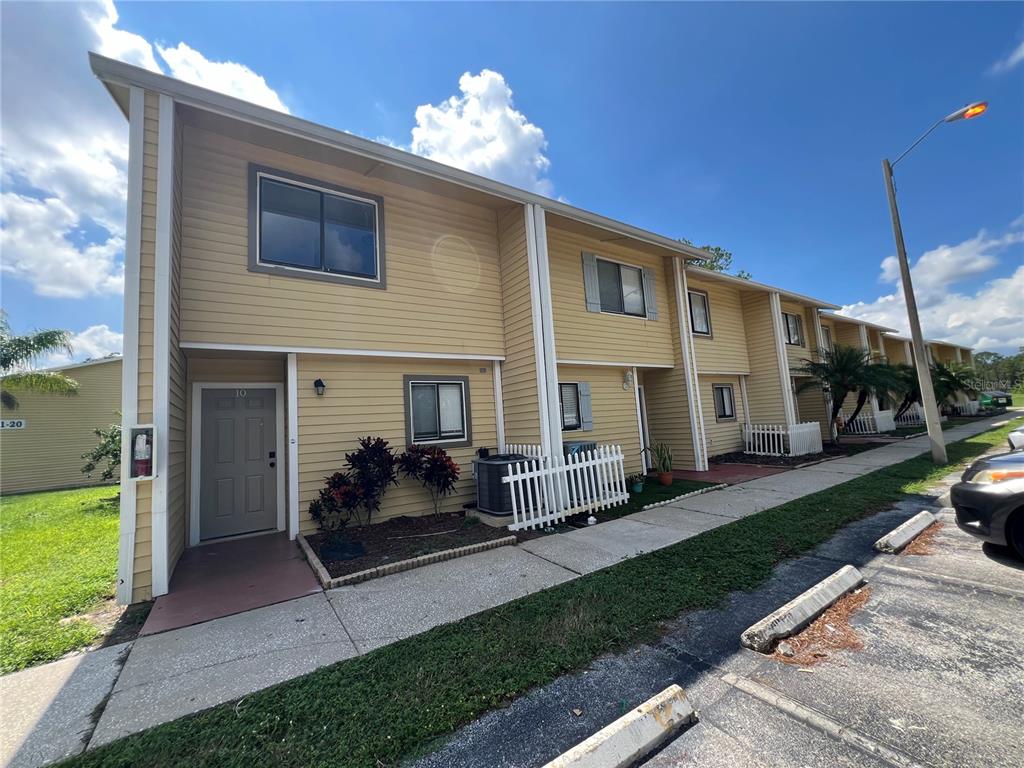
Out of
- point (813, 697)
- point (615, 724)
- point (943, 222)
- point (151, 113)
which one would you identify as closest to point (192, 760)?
point (615, 724)

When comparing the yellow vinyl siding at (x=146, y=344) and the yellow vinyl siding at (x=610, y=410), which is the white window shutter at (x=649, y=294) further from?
the yellow vinyl siding at (x=146, y=344)

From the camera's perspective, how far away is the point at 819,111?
38.3 feet

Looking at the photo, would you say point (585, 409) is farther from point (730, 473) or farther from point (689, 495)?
point (730, 473)

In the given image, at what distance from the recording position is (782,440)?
38.7ft

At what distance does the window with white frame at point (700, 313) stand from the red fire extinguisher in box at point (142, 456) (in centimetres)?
1214

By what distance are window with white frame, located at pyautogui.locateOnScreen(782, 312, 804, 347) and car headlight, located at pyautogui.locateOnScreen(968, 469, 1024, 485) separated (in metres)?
12.1

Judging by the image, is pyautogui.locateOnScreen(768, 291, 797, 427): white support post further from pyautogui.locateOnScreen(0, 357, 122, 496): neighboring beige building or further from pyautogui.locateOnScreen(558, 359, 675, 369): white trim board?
pyautogui.locateOnScreen(0, 357, 122, 496): neighboring beige building

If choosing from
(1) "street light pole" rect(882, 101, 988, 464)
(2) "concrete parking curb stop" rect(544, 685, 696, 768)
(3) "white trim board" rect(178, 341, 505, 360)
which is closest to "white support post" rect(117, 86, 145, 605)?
(3) "white trim board" rect(178, 341, 505, 360)

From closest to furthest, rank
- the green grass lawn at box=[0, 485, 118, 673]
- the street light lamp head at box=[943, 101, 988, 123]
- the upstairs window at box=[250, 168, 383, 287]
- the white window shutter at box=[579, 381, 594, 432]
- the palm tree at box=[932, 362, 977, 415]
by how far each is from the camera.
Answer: the green grass lawn at box=[0, 485, 118, 673]
the upstairs window at box=[250, 168, 383, 287]
the street light lamp head at box=[943, 101, 988, 123]
the white window shutter at box=[579, 381, 594, 432]
the palm tree at box=[932, 362, 977, 415]

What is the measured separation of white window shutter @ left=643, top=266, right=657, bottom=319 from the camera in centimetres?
1043

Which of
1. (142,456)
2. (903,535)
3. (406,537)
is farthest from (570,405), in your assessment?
(142,456)

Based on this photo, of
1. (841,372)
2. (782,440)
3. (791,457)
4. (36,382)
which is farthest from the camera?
(841,372)

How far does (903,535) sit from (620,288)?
23.0 feet

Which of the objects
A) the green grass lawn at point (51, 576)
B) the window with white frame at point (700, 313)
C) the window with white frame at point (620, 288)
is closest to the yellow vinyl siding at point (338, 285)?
the window with white frame at point (620, 288)
